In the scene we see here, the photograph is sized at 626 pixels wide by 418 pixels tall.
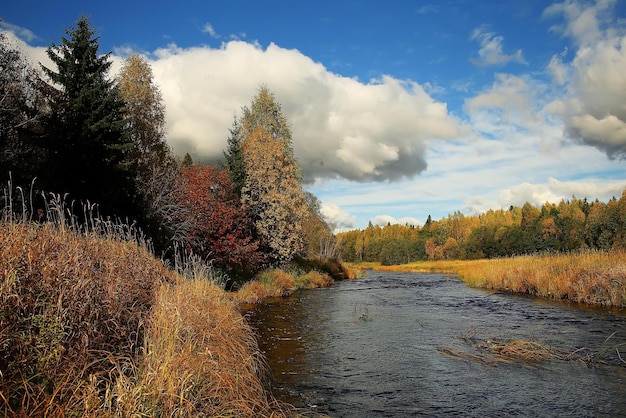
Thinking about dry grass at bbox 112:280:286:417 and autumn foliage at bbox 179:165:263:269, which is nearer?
dry grass at bbox 112:280:286:417

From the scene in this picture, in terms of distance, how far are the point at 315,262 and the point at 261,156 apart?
1511 cm

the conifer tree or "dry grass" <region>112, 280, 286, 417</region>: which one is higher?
the conifer tree

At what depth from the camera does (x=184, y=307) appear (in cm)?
723

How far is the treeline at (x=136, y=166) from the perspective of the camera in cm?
1895

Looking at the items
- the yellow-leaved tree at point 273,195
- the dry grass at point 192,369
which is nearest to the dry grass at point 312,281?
the yellow-leaved tree at point 273,195

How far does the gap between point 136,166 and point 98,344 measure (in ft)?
68.1

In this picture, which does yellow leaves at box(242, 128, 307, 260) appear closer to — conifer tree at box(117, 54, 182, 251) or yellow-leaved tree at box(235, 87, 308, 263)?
yellow-leaved tree at box(235, 87, 308, 263)

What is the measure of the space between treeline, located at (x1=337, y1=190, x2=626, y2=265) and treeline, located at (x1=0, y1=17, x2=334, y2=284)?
2002 inches

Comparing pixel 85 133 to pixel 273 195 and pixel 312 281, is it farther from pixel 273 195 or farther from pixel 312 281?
pixel 312 281

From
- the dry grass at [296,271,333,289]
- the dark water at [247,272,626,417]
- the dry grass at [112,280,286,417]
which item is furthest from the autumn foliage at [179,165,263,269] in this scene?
the dry grass at [112,280,286,417]

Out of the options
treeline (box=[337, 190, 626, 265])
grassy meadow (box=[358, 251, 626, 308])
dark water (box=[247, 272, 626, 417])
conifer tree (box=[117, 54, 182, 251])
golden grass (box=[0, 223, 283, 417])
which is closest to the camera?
golden grass (box=[0, 223, 283, 417])

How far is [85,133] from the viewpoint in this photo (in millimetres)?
19688

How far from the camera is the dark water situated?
7184 mm

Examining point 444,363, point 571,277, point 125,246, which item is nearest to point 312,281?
point 571,277
